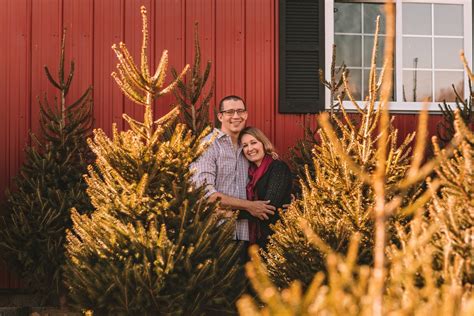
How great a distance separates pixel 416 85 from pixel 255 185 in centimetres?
269

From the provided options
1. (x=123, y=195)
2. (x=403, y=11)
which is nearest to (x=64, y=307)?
(x=123, y=195)

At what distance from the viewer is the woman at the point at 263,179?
5789 millimetres

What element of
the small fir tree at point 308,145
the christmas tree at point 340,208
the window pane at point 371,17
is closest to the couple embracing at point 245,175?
the small fir tree at point 308,145

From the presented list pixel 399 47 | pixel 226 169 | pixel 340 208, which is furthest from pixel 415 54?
pixel 340 208

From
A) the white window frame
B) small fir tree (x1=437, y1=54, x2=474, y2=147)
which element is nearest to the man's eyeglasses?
the white window frame

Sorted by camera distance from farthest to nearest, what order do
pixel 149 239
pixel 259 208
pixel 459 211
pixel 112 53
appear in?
pixel 112 53 < pixel 259 208 < pixel 149 239 < pixel 459 211

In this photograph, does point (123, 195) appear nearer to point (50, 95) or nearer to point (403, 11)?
point (50, 95)

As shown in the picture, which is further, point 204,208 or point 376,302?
point 204,208

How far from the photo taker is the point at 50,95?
703cm

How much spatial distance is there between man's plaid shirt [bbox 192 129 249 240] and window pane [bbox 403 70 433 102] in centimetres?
246

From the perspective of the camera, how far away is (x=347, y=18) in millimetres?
7688

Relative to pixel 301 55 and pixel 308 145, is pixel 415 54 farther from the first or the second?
pixel 308 145

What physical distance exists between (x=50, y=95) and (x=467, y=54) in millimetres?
4335

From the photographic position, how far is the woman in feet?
19.0
